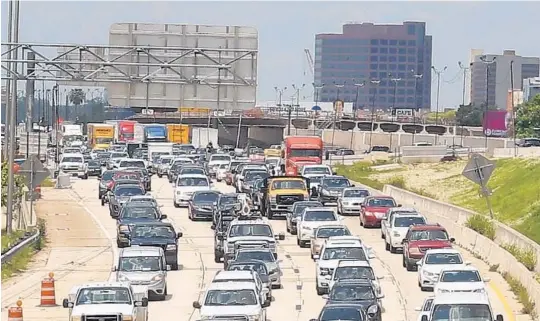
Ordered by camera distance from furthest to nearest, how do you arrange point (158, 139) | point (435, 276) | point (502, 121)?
point (502, 121) → point (158, 139) → point (435, 276)

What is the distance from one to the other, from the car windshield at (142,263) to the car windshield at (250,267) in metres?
1.79

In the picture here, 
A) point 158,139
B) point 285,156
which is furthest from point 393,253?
point 158,139

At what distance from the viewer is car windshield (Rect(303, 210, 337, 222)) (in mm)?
45688

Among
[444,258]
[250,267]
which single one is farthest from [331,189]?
[250,267]

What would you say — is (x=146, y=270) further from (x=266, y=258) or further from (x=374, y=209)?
(x=374, y=209)

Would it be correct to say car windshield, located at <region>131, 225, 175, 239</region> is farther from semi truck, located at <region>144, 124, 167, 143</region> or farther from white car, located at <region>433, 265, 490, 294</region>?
semi truck, located at <region>144, 124, 167, 143</region>

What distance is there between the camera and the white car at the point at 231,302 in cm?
2644

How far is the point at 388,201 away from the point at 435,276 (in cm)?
1778

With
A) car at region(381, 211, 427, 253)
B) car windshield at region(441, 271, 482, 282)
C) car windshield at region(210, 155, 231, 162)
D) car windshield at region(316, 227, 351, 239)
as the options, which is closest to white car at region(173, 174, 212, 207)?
car at region(381, 211, 427, 253)

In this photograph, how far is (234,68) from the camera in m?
44.5

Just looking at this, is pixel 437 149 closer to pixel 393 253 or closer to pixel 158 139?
pixel 158 139

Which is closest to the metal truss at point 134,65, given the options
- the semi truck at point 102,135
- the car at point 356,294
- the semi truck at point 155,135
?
the car at point 356,294

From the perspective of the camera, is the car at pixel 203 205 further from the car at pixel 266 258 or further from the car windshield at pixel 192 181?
the car at pixel 266 258

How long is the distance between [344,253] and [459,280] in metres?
4.89
